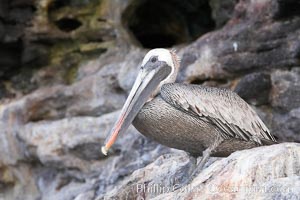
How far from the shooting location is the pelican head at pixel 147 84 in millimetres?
5672

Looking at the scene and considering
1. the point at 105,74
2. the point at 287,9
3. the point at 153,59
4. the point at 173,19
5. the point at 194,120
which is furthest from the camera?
the point at 173,19

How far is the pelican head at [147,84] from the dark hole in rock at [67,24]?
5.01m

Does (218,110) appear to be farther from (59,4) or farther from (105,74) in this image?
(59,4)

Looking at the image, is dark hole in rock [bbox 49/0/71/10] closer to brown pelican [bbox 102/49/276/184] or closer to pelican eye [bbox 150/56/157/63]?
pelican eye [bbox 150/56/157/63]

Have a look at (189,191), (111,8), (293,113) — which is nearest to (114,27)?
(111,8)

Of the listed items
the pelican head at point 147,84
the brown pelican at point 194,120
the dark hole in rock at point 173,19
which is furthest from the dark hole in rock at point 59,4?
the brown pelican at point 194,120

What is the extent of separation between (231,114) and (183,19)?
19.5 feet

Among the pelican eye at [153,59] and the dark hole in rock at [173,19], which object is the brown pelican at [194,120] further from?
the dark hole in rock at [173,19]

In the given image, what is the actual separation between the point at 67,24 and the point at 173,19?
5.31 ft

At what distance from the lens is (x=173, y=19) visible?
11.6 m

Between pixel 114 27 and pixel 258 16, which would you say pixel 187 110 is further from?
pixel 114 27

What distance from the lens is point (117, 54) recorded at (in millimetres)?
10430

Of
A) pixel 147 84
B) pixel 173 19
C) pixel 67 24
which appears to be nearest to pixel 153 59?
pixel 147 84

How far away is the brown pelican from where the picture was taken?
5523 mm
